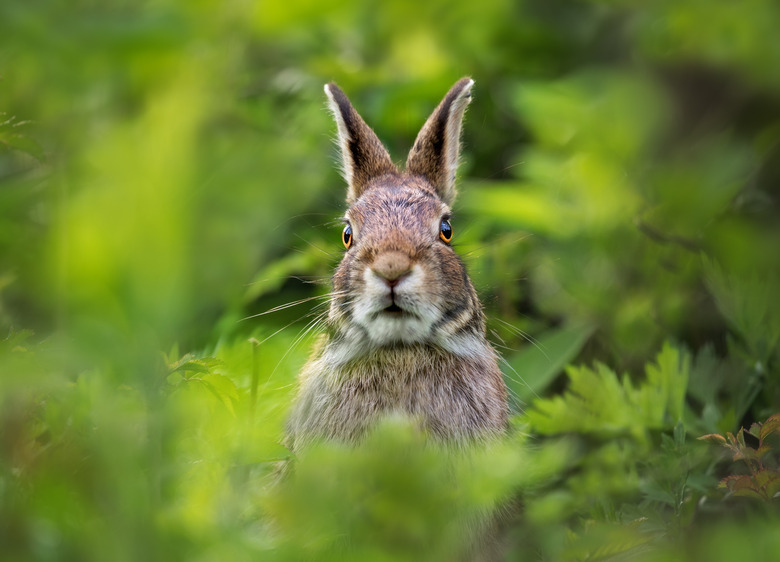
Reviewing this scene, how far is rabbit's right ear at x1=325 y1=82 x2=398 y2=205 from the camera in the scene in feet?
10.3

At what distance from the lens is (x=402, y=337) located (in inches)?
103

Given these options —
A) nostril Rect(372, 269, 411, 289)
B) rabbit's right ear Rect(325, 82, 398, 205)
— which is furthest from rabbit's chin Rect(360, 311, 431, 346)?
rabbit's right ear Rect(325, 82, 398, 205)

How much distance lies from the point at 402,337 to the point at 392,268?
24 cm

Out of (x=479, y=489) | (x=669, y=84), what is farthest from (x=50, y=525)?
(x=669, y=84)

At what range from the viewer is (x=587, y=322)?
3.63 meters

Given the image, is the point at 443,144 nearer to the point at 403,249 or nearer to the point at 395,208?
the point at 395,208

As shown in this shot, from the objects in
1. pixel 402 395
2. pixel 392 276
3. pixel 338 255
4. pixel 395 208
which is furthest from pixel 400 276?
pixel 338 255

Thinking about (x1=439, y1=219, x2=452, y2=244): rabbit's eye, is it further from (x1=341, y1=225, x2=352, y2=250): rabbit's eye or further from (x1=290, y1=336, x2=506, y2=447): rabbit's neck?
(x1=290, y1=336, x2=506, y2=447): rabbit's neck

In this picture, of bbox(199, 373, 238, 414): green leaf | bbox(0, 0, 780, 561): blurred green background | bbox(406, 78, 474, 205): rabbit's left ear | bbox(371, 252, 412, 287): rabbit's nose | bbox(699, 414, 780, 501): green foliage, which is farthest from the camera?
bbox(406, 78, 474, 205): rabbit's left ear

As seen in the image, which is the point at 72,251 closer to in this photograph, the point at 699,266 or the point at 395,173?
the point at 395,173

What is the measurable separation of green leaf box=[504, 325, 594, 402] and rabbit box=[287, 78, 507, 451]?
303mm

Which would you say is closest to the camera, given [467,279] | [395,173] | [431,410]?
[431,410]

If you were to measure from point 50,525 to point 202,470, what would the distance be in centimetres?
30

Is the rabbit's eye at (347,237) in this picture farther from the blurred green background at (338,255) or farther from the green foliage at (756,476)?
the green foliage at (756,476)
